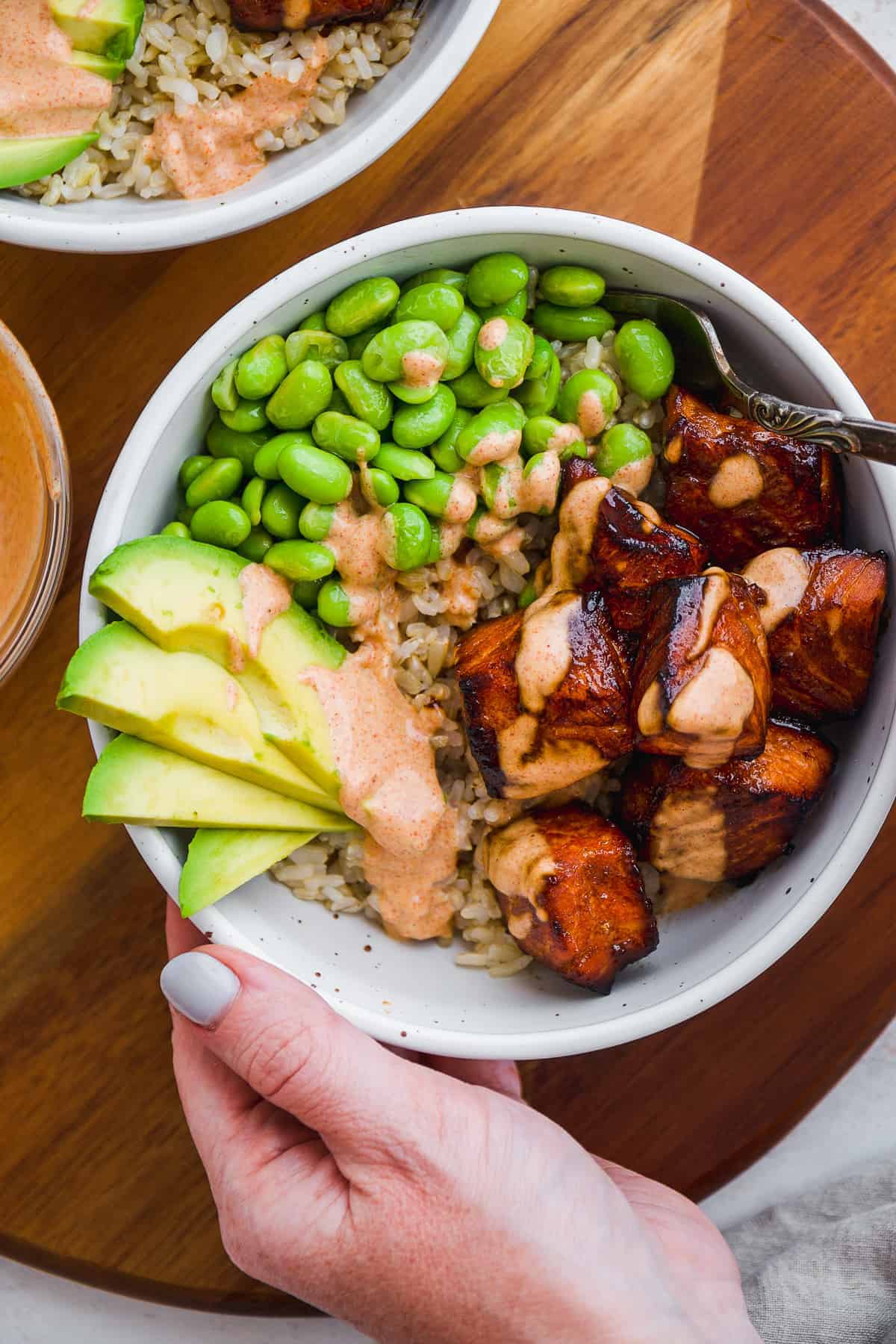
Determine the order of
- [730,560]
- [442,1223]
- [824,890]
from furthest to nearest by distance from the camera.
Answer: [730,560] < [824,890] < [442,1223]

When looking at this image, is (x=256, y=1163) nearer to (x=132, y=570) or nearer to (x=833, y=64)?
(x=132, y=570)

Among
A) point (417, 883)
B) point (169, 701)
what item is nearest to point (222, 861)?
point (169, 701)

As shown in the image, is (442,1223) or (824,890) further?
(824,890)

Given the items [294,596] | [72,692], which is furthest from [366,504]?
[72,692]

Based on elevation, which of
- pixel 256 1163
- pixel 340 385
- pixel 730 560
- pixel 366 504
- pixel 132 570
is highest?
pixel 730 560

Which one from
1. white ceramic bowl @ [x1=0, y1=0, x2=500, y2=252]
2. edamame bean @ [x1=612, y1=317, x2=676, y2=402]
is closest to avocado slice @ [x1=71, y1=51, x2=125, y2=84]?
white ceramic bowl @ [x1=0, y1=0, x2=500, y2=252]

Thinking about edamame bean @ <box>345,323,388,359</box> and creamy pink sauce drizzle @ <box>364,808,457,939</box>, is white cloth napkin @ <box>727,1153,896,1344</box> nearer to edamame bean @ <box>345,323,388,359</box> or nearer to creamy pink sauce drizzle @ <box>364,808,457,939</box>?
creamy pink sauce drizzle @ <box>364,808,457,939</box>

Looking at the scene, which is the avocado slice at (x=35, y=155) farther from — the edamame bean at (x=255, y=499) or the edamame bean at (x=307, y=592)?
the edamame bean at (x=307, y=592)

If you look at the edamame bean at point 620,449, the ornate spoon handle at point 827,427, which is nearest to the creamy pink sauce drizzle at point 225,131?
the edamame bean at point 620,449
